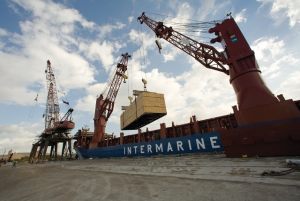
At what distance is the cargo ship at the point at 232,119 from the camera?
763 centimetres

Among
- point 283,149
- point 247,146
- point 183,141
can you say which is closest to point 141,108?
point 183,141

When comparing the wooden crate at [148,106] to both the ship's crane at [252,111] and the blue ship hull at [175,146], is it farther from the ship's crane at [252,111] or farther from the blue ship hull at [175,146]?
the ship's crane at [252,111]

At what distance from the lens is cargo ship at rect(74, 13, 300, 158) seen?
763 cm

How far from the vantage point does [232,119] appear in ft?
42.7

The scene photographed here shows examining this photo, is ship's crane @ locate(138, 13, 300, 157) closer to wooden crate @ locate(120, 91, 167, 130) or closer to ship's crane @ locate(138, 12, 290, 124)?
ship's crane @ locate(138, 12, 290, 124)

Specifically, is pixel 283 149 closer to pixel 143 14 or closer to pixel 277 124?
pixel 277 124

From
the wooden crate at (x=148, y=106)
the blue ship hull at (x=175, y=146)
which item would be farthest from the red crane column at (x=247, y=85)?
the wooden crate at (x=148, y=106)

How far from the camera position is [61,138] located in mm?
44812

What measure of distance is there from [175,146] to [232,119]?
4.95 meters

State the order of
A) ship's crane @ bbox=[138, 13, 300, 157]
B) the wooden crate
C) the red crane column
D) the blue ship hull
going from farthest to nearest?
the wooden crate
the blue ship hull
the red crane column
ship's crane @ bbox=[138, 13, 300, 157]

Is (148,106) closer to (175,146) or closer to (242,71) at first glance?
(175,146)

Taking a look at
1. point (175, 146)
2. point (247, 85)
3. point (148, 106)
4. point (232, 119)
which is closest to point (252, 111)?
point (247, 85)

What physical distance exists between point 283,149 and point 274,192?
16.6 feet

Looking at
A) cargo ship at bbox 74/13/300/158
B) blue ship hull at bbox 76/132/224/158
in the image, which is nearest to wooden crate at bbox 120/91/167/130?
cargo ship at bbox 74/13/300/158
